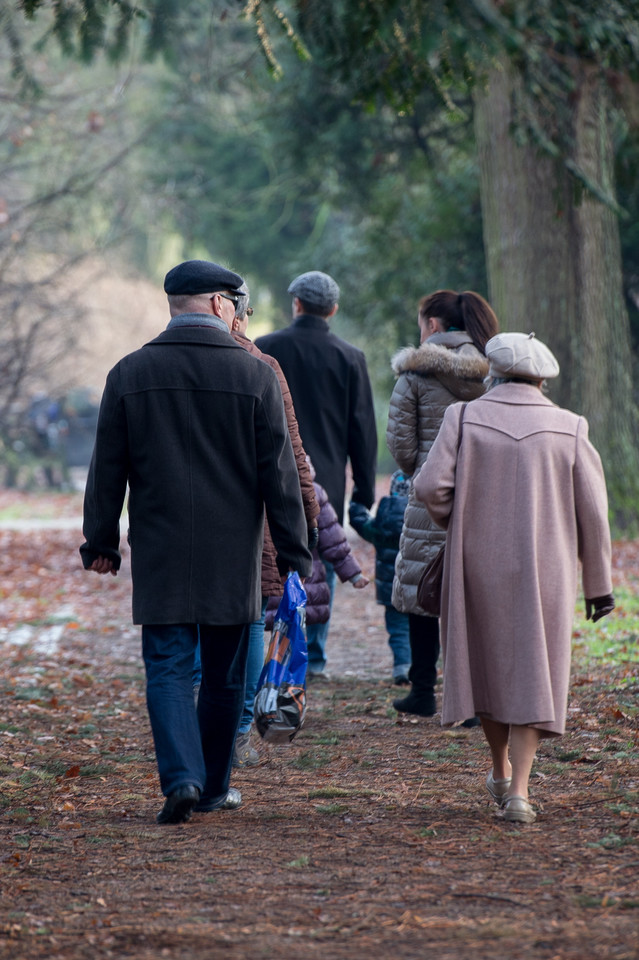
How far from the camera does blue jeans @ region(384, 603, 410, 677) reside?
724 cm

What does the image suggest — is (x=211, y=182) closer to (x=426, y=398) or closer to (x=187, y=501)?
(x=426, y=398)

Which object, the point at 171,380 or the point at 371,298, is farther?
the point at 371,298

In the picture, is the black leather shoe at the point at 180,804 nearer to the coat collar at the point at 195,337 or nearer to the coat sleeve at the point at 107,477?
the coat sleeve at the point at 107,477

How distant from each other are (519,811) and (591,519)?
1.06 metres

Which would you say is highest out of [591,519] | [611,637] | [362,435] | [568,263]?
[568,263]

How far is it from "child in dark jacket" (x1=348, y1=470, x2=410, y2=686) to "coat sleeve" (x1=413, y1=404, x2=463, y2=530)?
7.14 feet

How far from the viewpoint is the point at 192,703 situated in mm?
4434

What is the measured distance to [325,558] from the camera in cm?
625

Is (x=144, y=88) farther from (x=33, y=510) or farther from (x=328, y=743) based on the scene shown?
(x=328, y=743)

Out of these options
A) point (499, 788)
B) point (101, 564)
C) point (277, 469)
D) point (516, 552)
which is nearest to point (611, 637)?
point (499, 788)

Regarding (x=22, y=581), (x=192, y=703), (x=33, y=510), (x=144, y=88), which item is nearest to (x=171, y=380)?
(x=192, y=703)

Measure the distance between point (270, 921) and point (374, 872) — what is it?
1.76 ft

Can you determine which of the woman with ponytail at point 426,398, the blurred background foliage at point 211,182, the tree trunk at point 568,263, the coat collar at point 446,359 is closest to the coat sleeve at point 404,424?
the woman with ponytail at point 426,398

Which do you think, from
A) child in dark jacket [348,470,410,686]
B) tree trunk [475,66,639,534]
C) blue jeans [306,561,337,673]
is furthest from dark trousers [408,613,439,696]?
tree trunk [475,66,639,534]
